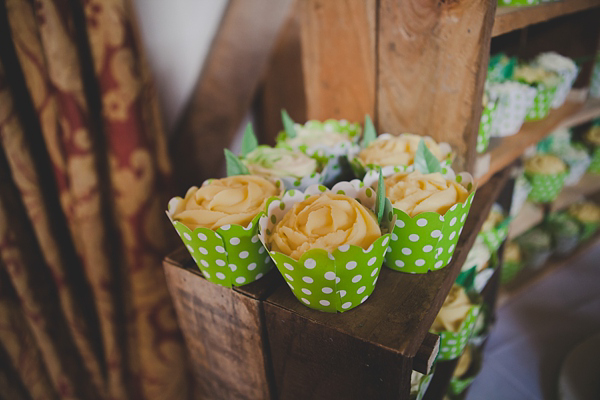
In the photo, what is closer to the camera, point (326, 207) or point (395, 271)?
point (326, 207)

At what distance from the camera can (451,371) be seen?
961mm

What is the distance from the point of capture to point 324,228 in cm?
63

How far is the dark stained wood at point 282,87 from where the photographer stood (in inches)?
72.4

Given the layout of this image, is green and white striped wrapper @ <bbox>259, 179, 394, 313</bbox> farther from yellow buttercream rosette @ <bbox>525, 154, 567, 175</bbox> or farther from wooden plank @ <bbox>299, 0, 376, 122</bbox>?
yellow buttercream rosette @ <bbox>525, 154, 567, 175</bbox>

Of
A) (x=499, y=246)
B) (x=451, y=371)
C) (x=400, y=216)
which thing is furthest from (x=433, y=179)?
(x=499, y=246)

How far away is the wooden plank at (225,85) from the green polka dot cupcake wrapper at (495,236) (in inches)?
42.3

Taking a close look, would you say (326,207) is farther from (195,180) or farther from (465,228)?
(195,180)

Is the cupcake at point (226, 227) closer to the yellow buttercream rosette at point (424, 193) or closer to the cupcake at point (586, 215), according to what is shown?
the yellow buttercream rosette at point (424, 193)

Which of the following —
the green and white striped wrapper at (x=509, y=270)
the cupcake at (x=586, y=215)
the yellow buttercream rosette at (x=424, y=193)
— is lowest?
the green and white striped wrapper at (x=509, y=270)

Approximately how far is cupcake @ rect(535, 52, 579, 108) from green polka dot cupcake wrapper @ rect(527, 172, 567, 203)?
0.37 m

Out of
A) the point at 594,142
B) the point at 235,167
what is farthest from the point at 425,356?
the point at 594,142

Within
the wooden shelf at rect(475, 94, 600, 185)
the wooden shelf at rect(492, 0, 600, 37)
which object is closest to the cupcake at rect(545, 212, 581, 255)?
the wooden shelf at rect(475, 94, 600, 185)

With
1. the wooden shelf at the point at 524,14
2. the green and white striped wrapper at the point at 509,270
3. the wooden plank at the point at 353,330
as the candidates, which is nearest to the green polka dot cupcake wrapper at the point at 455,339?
the wooden plank at the point at 353,330

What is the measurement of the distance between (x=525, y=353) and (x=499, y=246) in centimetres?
68
